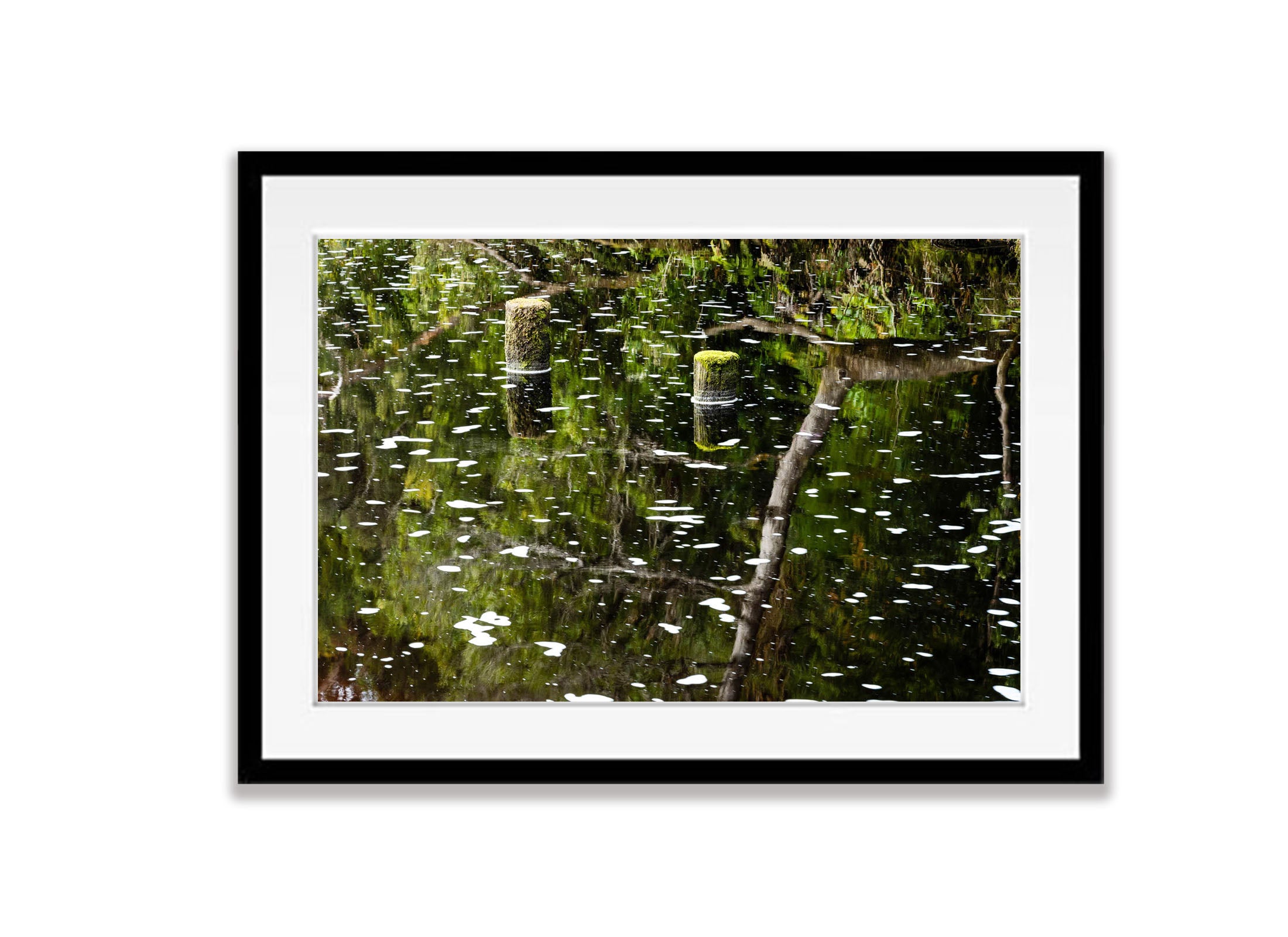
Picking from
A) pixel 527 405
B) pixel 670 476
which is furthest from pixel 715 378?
pixel 527 405

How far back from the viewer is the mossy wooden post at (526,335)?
223 centimetres

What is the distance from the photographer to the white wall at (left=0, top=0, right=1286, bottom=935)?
7.26ft

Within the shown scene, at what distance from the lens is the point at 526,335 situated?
225 cm

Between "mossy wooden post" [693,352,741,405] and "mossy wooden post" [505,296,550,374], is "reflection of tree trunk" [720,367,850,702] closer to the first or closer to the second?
"mossy wooden post" [693,352,741,405]

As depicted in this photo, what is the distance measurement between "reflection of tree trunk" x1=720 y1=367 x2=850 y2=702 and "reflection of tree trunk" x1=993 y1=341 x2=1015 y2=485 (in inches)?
A: 10.4

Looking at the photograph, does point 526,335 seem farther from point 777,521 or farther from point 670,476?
point 777,521

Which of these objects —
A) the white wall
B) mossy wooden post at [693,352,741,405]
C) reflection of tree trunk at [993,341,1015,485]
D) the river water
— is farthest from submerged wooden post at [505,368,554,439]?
reflection of tree trunk at [993,341,1015,485]
